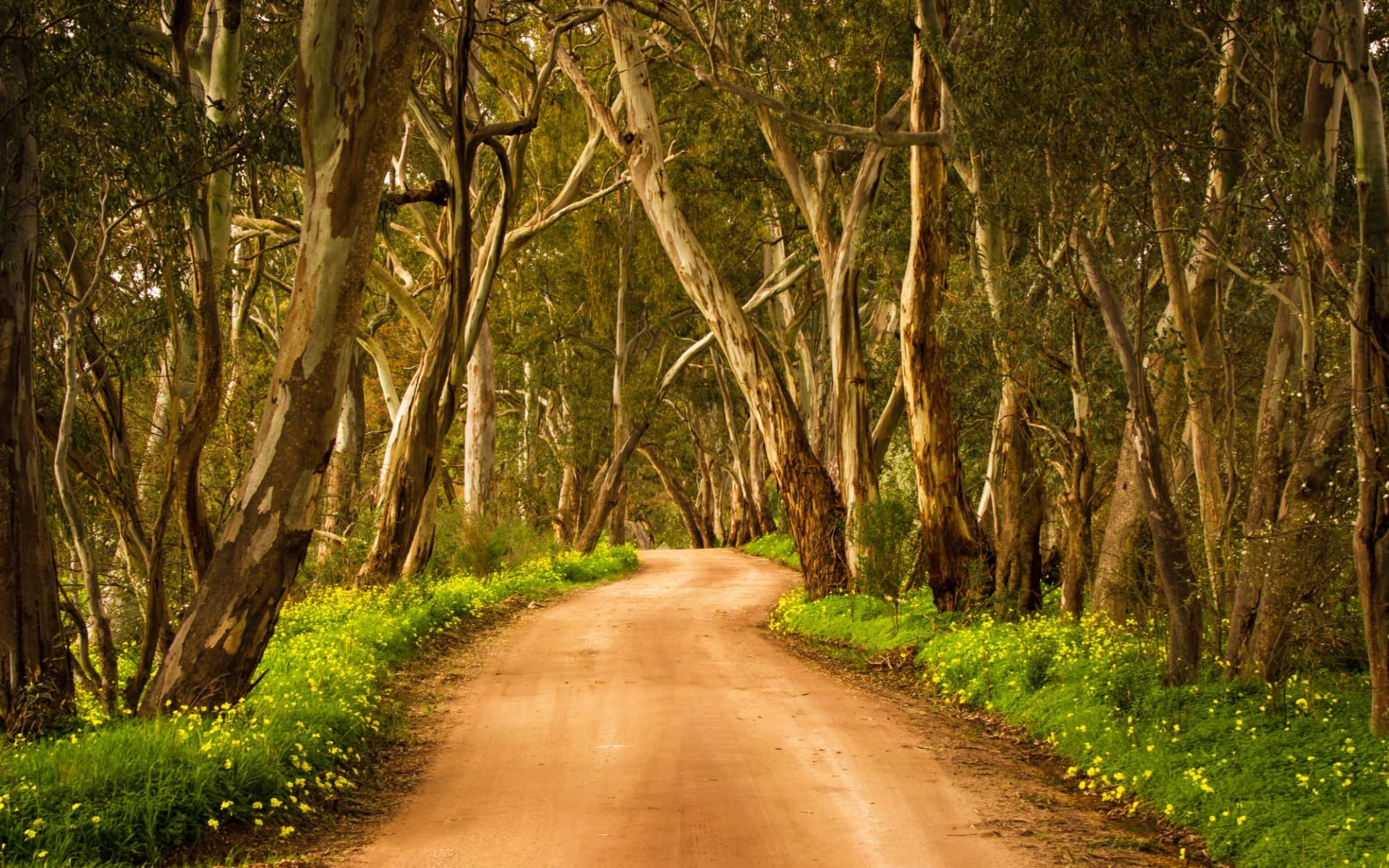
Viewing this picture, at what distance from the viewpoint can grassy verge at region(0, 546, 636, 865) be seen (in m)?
5.18

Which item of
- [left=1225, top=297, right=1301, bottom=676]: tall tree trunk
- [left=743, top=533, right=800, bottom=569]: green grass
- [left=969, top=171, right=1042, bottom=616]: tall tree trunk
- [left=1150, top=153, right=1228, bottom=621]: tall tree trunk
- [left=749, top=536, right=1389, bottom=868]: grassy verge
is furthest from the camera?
[left=743, top=533, right=800, bottom=569]: green grass

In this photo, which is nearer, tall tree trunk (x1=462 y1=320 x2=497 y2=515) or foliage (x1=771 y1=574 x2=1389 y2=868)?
foliage (x1=771 y1=574 x2=1389 y2=868)

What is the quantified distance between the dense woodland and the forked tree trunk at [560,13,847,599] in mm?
46

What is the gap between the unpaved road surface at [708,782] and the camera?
5.68 meters

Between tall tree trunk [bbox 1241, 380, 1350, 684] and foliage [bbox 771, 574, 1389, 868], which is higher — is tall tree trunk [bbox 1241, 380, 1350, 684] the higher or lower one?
the higher one

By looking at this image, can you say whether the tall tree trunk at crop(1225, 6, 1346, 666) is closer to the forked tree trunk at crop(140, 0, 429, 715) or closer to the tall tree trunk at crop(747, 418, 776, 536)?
the forked tree trunk at crop(140, 0, 429, 715)

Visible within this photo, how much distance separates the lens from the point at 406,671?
10.7 meters

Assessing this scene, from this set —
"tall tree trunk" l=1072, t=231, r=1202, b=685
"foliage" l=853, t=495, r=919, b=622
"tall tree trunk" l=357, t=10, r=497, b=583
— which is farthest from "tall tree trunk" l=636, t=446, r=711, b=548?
"tall tree trunk" l=1072, t=231, r=1202, b=685

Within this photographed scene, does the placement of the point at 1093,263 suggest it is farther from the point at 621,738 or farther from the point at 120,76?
the point at 120,76

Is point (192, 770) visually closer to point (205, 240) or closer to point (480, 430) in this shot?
point (205, 240)

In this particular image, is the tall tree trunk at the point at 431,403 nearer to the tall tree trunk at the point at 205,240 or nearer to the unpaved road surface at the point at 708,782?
the tall tree trunk at the point at 205,240

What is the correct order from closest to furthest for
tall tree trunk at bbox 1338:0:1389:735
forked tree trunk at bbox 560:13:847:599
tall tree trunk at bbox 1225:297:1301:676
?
tall tree trunk at bbox 1338:0:1389:735 → tall tree trunk at bbox 1225:297:1301:676 → forked tree trunk at bbox 560:13:847:599

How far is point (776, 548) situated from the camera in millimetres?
28625

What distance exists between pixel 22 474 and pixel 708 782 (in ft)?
13.9
